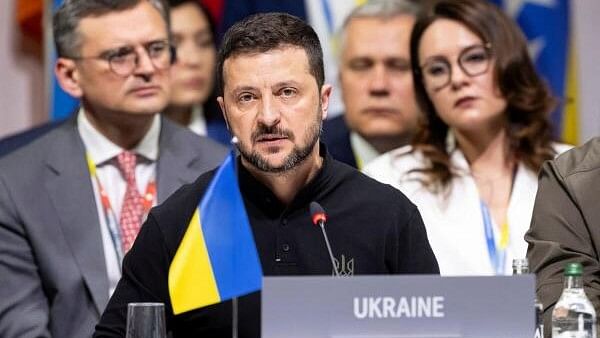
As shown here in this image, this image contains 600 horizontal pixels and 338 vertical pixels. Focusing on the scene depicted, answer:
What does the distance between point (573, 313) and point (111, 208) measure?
2040 mm

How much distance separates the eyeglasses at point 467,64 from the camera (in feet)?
15.9

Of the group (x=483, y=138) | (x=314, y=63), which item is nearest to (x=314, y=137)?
(x=314, y=63)

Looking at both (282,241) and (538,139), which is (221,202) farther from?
(538,139)

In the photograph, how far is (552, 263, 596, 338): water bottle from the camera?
284 centimetres

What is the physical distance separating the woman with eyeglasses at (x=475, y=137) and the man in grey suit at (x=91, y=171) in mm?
775

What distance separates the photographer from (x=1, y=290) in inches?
166

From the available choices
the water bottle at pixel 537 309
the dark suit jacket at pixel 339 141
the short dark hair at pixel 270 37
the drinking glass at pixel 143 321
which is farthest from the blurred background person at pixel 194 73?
the drinking glass at pixel 143 321

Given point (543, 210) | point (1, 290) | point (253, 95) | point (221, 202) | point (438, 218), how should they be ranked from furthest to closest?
point (438, 218), point (1, 290), point (543, 210), point (253, 95), point (221, 202)

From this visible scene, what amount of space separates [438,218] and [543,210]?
126 cm

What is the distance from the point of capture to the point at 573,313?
A: 2.88 metres

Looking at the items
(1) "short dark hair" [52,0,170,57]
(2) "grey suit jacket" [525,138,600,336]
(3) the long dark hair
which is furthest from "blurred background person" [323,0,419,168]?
(2) "grey suit jacket" [525,138,600,336]

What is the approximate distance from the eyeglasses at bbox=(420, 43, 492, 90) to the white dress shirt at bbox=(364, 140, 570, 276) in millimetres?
283

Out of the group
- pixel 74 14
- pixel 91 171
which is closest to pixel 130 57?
pixel 74 14

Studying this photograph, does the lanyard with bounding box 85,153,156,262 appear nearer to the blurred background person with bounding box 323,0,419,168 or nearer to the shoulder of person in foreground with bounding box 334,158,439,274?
the blurred background person with bounding box 323,0,419,168
